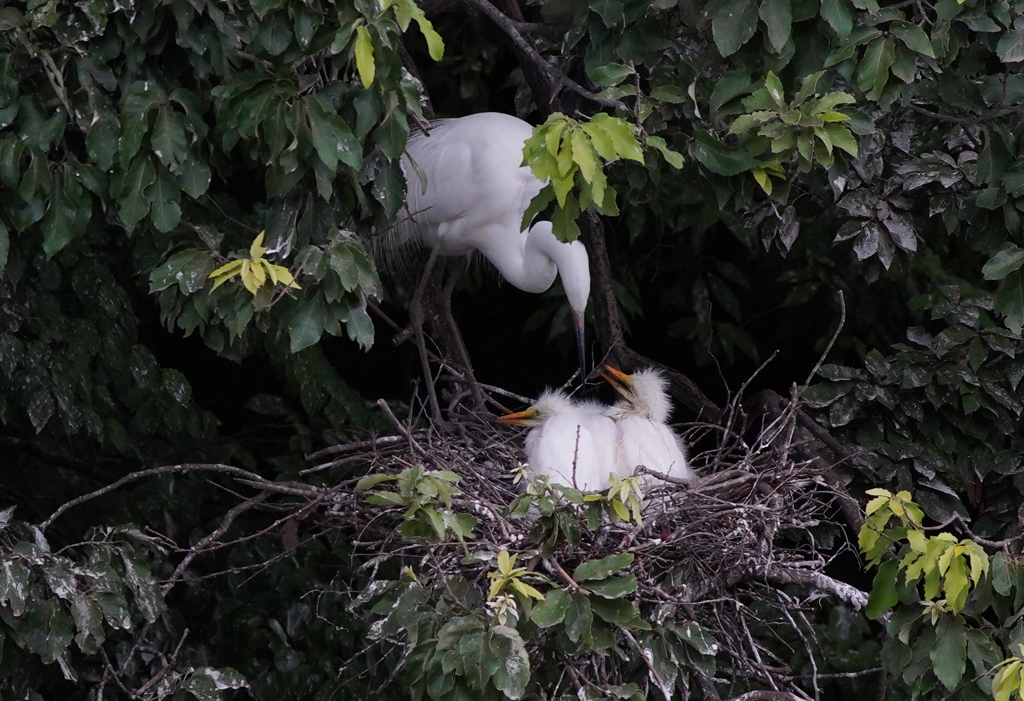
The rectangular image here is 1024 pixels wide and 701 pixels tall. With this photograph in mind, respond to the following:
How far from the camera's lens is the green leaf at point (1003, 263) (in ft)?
9.36

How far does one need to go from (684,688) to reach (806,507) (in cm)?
67

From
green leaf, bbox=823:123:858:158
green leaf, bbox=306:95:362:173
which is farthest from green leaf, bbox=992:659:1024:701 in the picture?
green leaf, bbox=306:95:362:173

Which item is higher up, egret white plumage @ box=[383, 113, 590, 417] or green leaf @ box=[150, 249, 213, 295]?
green leaf @ box=[150, 249, 213, 295]

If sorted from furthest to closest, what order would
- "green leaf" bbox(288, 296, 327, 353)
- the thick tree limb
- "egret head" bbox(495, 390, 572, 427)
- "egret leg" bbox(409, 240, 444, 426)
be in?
"egret leg" bbox(409, 240, 444, 426)
"egret head" bbox(495, 390, 572, 427)
the thick tree limb
"green leaf" bbox(288, 296, 327, 353)

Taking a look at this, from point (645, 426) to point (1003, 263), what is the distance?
3.39 feet

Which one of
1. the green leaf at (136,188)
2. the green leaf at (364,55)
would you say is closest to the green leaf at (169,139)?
the green leaf at (136,188)

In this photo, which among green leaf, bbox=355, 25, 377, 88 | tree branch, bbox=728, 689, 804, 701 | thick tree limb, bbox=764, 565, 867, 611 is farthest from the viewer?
thick tree limb, bbox=764, 565, 867, 611

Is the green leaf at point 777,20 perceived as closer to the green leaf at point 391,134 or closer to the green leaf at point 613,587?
the green leaf at point 391,134

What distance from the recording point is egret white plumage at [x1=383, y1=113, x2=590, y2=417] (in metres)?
3.92

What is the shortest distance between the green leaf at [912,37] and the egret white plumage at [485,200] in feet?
4.21

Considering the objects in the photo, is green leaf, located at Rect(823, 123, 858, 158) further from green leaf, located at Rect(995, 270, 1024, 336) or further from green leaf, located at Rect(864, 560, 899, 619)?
green leaf, located at Rect(864, 560, 899, 619)

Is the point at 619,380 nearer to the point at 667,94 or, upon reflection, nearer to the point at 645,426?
the point at 645,426

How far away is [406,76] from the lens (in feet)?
9.00

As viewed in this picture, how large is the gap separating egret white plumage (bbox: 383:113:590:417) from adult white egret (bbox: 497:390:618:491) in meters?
0.24
